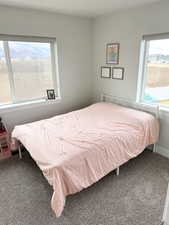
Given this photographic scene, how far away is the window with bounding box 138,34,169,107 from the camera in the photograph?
8.67 ft

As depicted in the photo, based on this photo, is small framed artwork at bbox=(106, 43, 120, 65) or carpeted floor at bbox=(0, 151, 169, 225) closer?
carpeted floor at bbox=(0, 151, 169, 225)

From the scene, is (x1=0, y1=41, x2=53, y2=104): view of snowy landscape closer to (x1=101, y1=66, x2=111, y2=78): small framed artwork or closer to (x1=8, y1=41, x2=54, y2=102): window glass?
(x1=8, y1=41, x2=54, y2=102): window glass

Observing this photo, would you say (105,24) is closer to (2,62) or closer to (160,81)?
(160,81)

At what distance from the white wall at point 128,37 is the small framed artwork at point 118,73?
79 mm

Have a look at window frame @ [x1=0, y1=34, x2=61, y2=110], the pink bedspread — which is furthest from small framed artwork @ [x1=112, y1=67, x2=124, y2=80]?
window frame @ [x1=0, y1=34, x2=61, y2=110]

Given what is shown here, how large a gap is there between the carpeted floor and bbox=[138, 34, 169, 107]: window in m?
1.16

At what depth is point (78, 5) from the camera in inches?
99.7

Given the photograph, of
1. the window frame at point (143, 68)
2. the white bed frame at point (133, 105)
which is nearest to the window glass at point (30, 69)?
the white bed frame at point (133, 105)

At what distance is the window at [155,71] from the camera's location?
8.67ft

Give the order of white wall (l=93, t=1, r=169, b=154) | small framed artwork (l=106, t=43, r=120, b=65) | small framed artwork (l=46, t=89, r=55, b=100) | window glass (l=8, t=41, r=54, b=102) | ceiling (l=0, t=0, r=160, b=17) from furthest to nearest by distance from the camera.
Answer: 1. small framed artwork (l=46, t=89, r=55, b=100)
2. small framed artwork (l=106, t=43, r=120, b=65)
3. window glass (l=8, t=41, r=54, b=102)
4. white wall (l=93, t=1, r=169, b=154)
5. ceiling (l=0, t=0, r=160, b=17)

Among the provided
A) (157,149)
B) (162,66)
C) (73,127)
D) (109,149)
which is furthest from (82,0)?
(157,149)

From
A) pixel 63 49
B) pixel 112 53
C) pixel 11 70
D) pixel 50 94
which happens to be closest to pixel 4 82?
pixel 11 70

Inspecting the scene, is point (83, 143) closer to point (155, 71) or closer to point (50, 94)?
point (50, 94)

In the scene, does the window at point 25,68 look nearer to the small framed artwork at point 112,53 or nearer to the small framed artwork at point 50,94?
the small framed artwork at point 50,94
